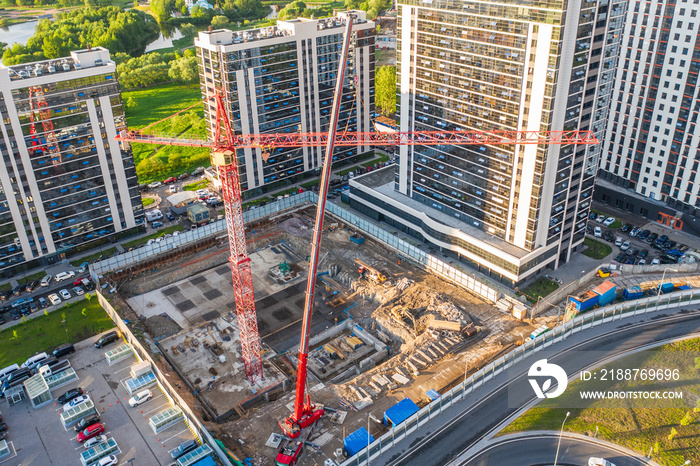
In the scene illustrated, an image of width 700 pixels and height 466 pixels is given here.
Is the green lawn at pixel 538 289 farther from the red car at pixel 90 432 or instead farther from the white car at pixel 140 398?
the red car at pixel 90 432

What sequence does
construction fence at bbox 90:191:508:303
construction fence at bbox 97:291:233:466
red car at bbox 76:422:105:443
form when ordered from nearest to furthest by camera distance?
construction fence at bbox 97:291:233:466 < red car at bbox 76:422:105:443 < construction fence at bbox 90:191:508:303

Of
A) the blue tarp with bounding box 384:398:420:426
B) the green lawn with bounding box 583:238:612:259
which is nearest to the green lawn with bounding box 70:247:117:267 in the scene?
the blue tarp with bounding box 384:398:420:426

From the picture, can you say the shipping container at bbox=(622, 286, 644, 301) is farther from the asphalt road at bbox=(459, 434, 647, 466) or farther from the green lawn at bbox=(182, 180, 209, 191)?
the green lawn at bbox=(182, 180, 209, 191)

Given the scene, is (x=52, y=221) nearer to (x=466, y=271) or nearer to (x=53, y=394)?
(x=53, y=394)

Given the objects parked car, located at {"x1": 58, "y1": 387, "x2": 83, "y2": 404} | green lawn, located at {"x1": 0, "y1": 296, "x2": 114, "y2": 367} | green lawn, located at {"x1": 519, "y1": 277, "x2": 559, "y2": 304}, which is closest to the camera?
parked car, located at {"x1": 58, "y1": 387, "x2": 83, "y2": 404}

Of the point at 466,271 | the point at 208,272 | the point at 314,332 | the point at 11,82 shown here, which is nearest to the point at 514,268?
the point at 466,271

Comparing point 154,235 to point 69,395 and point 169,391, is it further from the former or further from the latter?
point 169,391

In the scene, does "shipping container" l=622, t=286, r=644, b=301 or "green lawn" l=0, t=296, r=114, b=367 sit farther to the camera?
"shipping container" l=622, t=286, r=644, b=301

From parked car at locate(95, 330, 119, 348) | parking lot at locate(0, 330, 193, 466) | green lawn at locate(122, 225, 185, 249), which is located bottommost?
parking lot at locate(0, 330, 193, 466)
